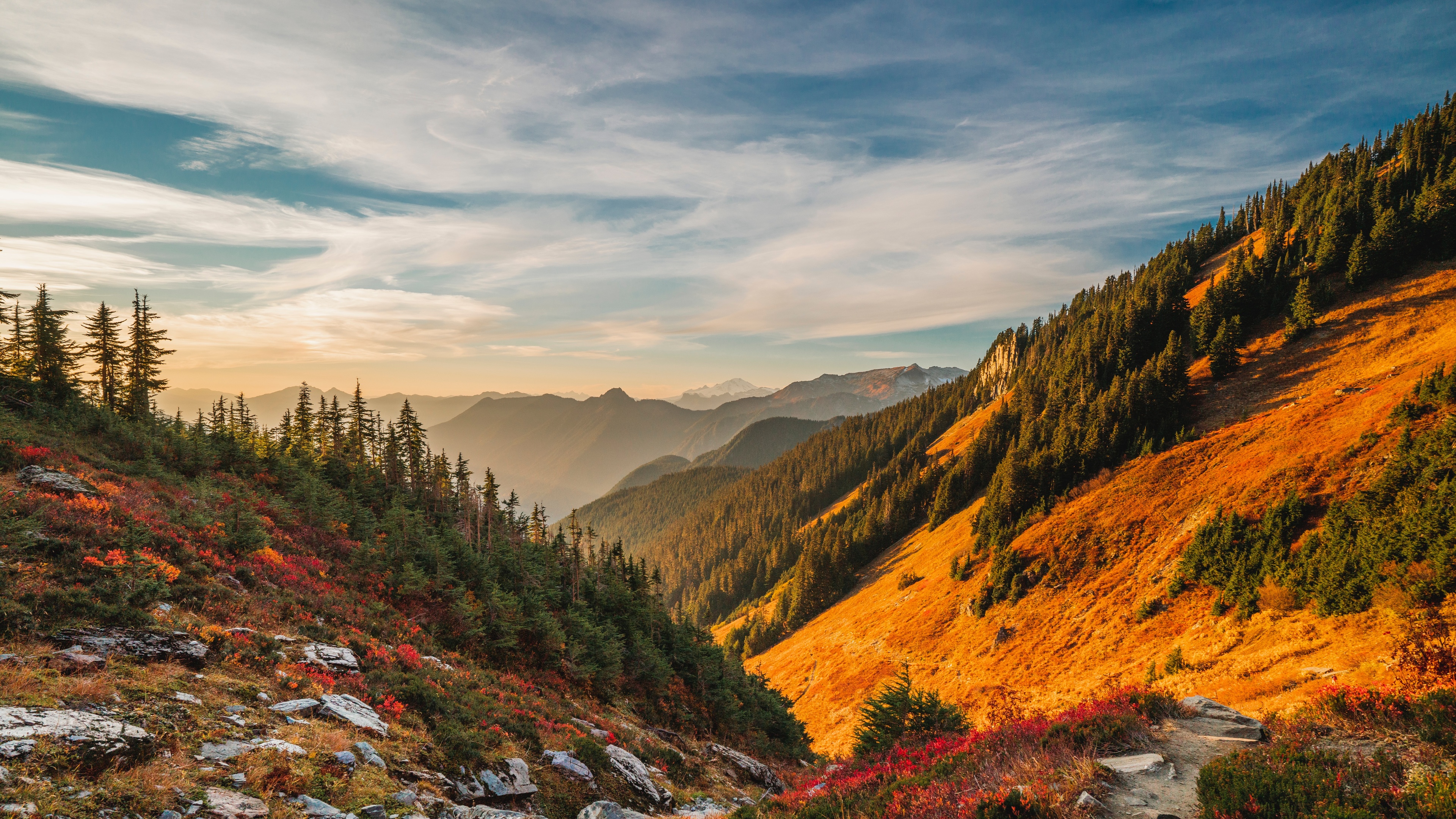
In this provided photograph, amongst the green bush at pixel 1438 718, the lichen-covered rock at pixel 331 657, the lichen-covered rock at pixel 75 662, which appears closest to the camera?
the green bush at pixel 1438 718

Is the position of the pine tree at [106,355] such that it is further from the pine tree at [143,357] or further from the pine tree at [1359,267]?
the pine tree at [1359,267]

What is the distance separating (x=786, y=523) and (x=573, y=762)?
5606 inches

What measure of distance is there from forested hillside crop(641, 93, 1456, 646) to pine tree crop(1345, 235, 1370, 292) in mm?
183

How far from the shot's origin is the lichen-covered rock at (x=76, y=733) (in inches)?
279

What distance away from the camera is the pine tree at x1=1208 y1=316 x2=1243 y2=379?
6238 cm

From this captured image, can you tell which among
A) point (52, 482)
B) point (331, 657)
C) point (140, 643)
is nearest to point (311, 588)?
point (331, 657)

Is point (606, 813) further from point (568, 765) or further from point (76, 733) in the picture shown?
point (76, 733)

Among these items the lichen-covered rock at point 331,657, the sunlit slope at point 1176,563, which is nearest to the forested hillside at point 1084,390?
the sunlit slope at point 1176,563

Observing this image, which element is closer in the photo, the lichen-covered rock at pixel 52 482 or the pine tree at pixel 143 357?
the lichen-covered rock at pixel 52 482

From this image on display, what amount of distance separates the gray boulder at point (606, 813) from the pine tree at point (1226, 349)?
8320 centimetres

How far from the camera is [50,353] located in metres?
33.2

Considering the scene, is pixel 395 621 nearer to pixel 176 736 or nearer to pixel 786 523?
pixel 176 736

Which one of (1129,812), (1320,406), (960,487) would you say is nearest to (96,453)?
(1129,812)

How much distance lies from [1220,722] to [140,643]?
2487 centimetres
